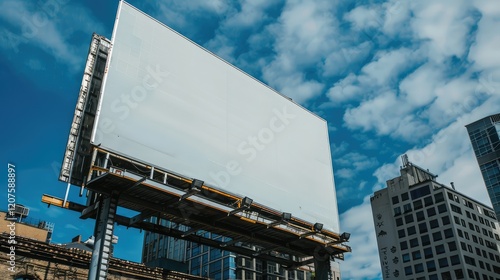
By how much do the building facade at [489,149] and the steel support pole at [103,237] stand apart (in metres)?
80.6

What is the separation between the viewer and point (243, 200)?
26141 millimetres

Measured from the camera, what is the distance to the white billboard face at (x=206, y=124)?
24734mm

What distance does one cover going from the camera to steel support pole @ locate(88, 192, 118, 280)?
69.2 ft

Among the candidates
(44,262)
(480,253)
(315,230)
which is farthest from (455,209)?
(44,262)

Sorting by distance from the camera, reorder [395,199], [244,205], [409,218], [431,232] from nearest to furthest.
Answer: [244,205] → [431,232] → [409,218] → [395,199]

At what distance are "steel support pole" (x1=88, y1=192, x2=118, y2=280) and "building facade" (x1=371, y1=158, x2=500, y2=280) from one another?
6848 centimetres

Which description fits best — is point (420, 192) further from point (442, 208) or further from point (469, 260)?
point (469, 260)

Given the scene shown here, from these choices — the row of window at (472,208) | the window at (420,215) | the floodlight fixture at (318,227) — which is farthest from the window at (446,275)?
the floodlight fixture at (318,227)

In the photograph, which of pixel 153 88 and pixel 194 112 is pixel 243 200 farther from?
pixel 153 88

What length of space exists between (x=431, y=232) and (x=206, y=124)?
65965 millimetres

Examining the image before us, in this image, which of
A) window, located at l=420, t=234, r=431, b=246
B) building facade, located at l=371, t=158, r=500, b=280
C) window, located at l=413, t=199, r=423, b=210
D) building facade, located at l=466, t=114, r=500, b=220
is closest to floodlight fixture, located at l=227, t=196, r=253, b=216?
building facade, located at l=371, t=158, r=500, b=280

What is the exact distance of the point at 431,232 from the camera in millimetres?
80125

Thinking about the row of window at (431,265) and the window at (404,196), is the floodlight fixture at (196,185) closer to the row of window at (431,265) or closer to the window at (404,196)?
the row of window at (431,265)

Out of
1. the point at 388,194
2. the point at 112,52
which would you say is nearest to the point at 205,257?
the point at 388,194
